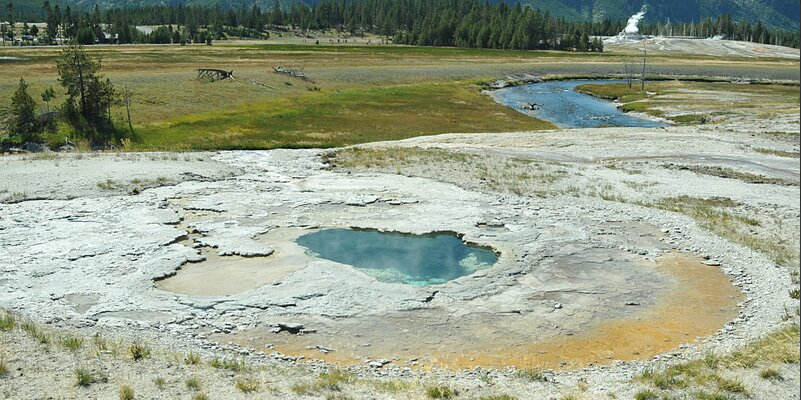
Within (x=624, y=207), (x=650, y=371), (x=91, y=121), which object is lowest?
(x=650, y=371)

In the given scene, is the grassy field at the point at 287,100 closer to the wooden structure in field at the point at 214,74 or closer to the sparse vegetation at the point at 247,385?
the wooden structure in field at the point at 214,74

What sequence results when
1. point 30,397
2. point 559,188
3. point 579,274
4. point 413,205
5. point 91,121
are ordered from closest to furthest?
point 30,397 < point 579,274 < point 413,205 < point 559,188 < point 91,121

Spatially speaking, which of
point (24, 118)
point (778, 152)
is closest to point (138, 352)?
point (24, 118)

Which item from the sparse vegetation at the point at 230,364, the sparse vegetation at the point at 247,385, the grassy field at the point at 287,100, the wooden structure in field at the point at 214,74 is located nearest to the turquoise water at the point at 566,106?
the grassy field at the point at 287,100

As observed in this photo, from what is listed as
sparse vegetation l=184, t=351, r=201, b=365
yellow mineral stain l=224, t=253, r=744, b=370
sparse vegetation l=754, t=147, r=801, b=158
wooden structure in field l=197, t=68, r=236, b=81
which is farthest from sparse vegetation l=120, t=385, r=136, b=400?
wooden structure in field l=197, t=68, r=236, b=81

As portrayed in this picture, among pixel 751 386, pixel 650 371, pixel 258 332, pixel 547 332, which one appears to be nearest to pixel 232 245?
pixel 258 332

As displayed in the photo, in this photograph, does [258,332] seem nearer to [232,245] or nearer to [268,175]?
[232,245]

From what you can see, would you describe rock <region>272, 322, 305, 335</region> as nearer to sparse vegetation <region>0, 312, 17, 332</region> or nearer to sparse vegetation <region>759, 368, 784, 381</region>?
sparse vegetation <region>0, 312, 17, 332</region>
